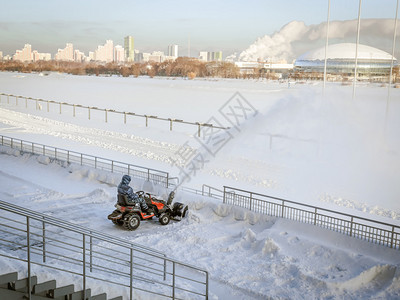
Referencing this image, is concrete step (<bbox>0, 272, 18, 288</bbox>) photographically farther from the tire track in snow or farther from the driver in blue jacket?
the tire track in snow

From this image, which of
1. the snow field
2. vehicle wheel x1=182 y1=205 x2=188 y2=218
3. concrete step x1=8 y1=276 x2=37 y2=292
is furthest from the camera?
vehicle wheel x1=182 y1=205 x2=188 y2=218

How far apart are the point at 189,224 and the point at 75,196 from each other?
4190 millimetres

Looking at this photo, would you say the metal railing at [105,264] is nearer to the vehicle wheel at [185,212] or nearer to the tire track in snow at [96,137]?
the vehicle wheel at [185,212]

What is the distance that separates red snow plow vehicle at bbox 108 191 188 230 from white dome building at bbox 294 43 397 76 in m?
26.8

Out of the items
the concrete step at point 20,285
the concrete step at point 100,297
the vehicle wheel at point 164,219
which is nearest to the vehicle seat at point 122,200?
the vehicle wheel at point 164,219

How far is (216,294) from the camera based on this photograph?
7930 mm

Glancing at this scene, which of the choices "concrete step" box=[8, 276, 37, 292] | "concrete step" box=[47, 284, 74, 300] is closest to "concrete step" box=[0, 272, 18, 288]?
"concrete step" box=[8, 276, 37, 292]

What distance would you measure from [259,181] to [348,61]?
2657 cm

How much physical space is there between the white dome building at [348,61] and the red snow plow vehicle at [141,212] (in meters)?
26.8

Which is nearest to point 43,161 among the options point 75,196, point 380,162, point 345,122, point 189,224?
point 75,196

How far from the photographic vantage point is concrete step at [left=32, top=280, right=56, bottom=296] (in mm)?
5004

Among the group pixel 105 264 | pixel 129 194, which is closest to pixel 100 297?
pixel 105 264

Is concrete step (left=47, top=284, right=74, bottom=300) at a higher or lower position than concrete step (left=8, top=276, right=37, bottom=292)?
lower

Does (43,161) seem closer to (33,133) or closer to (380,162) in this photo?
(33,133)
